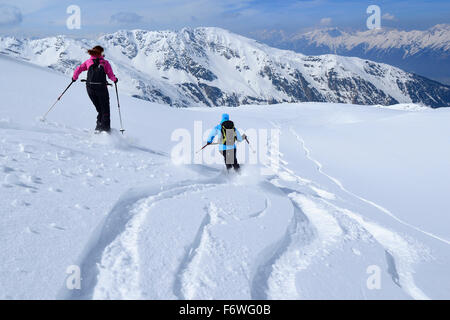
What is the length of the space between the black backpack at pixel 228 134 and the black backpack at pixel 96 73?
13.4ft

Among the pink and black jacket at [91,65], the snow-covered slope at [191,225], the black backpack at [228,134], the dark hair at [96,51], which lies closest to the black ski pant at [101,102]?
the pink and black jacket at [91,65]

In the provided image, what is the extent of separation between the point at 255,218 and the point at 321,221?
4.98ft

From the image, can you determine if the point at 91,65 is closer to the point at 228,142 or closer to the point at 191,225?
the point at 228,142

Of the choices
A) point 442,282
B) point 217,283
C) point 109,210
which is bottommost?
point 442,282

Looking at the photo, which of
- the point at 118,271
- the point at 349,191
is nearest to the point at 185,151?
the point at 349,191

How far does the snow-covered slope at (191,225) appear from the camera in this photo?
3760 mm

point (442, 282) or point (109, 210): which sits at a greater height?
point (109, 210)

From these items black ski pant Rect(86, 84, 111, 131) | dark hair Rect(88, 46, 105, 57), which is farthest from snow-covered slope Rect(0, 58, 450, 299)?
dark hair Rect(88, 46, 105, 57)

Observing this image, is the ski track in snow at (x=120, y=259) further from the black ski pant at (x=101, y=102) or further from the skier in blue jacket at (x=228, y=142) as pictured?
the black ski pant at (x=101, y=102)

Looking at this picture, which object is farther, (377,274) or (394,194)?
(394,194)

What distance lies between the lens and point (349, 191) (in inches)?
398
